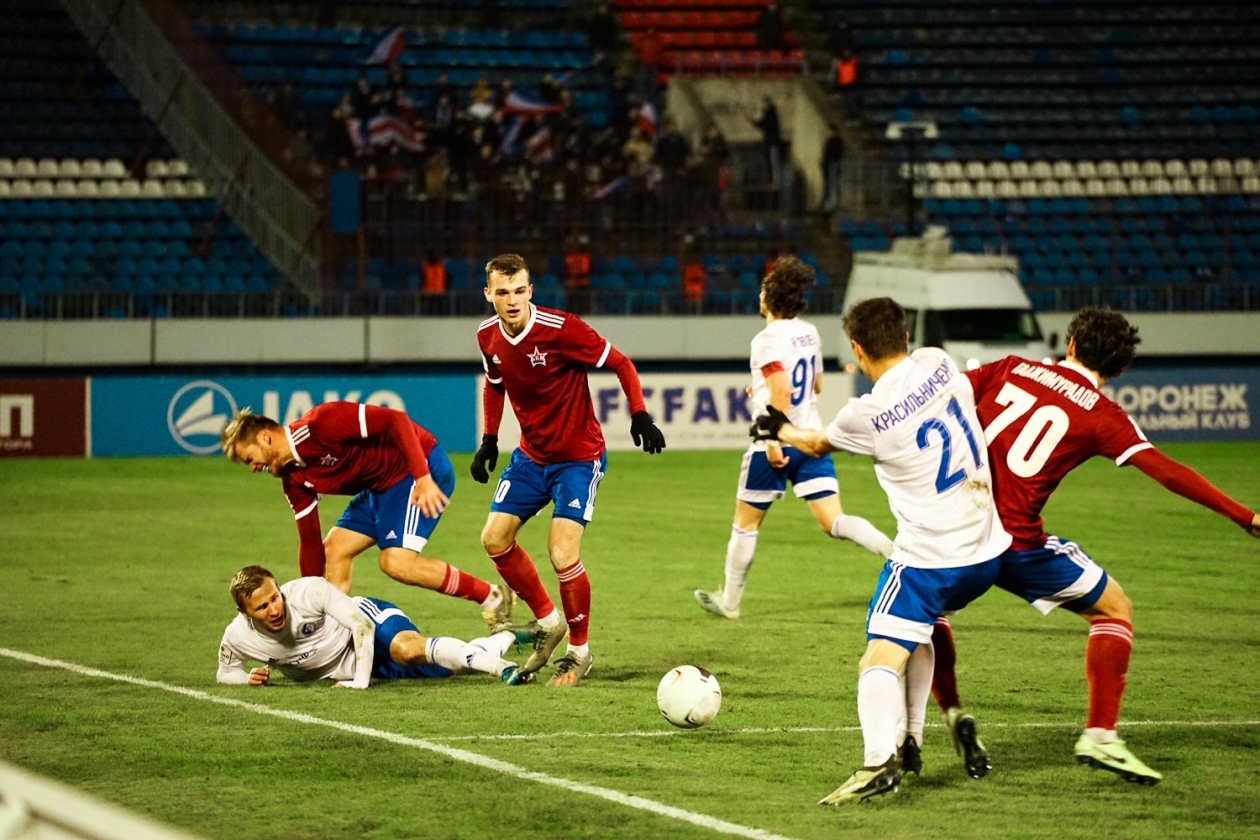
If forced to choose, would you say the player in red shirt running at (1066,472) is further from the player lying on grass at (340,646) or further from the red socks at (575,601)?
the player lying on grass at (340,646)

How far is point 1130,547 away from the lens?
14.5 m

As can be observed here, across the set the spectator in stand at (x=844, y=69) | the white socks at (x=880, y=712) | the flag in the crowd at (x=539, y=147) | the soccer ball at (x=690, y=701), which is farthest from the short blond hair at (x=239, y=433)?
the spectator in stand at (x=844, y=69)

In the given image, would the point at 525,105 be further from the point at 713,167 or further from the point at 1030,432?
the point at 1030,432

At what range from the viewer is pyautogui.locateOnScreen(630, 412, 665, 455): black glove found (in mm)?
8305

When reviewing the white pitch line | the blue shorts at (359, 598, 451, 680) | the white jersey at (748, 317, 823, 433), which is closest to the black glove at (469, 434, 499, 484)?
the blue shorts at (359, 598, 451, 680)

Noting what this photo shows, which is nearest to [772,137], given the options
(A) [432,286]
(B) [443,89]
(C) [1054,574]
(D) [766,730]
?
(B) [443,89]

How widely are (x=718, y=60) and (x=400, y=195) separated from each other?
875 centimetres

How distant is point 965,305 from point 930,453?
2072cm

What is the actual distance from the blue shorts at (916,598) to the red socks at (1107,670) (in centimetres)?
64

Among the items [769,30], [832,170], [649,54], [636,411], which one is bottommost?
[636,411]

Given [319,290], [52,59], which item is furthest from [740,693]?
[52,59]

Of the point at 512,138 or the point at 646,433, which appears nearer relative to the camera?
the point at 646,433

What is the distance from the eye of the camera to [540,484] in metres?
8.82

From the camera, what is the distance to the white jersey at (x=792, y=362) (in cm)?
1031
